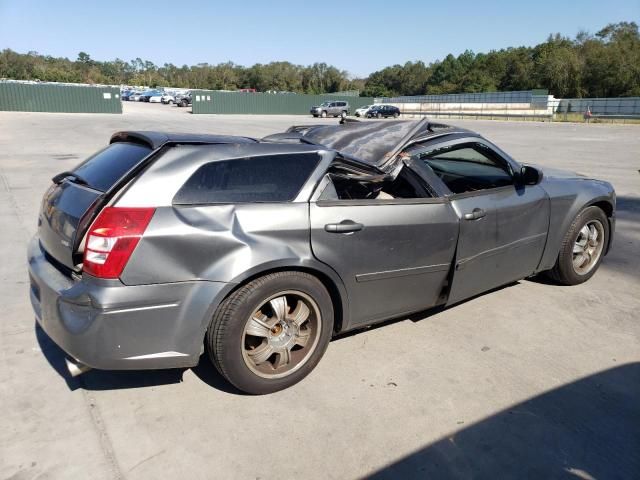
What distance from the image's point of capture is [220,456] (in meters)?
2.49

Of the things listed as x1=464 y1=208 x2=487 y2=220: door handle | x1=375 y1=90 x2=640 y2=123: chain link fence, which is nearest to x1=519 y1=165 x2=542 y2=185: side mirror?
x1=464 y1=208 x2=487 y2=220: door handle

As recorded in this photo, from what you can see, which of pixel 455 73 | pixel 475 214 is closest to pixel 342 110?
pixel 475 214

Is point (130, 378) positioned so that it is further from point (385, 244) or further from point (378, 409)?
point (385, 244)

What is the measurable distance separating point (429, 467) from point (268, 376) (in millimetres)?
1060

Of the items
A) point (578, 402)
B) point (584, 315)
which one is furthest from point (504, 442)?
point (584, 315)

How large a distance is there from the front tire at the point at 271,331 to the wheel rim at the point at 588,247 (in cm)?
294

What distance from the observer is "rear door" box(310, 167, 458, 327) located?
308 centimetres

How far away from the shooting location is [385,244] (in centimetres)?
327

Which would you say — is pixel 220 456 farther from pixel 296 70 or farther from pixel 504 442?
pixel 296 70

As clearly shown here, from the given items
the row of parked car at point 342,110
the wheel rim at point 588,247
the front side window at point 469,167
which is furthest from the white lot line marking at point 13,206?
the row of parked car at point 342,110

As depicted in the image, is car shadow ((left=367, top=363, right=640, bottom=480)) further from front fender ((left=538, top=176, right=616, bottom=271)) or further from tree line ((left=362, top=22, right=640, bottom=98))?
tree line ((left=362, top=22, right=640, bottom=98))

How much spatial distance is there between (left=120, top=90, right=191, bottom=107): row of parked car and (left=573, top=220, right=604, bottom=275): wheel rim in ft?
196

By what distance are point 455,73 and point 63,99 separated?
271 feet

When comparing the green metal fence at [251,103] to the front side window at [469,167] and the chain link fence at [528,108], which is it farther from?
the front side window at [469,167]
